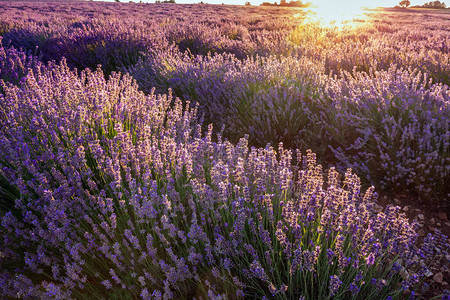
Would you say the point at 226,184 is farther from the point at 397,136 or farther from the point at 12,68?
the point at 12,68

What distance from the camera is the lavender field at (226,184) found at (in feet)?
4.97

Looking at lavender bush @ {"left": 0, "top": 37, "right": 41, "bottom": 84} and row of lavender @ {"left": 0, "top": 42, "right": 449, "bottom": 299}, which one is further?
lavender bush @ {"left": 0, "top": 37, "right": 41, "bottom": 84}

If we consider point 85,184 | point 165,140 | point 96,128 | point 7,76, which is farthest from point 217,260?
point 7,76

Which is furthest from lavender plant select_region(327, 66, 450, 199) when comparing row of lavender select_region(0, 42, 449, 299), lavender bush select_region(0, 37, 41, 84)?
lavender bush select_region(0, 37, 41, 84)

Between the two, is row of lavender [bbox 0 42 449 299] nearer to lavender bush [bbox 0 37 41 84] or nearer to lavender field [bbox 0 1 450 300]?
lavender field [bbox 0 1 450 300]

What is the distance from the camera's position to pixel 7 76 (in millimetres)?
4578

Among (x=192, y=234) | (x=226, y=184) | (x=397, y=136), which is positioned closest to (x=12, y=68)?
(x=226, y=184)

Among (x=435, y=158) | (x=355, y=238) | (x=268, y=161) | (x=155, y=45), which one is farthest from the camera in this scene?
(x=155, y=45)

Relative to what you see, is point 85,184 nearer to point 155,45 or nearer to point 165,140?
point 165,140

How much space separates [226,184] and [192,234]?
0.34 m

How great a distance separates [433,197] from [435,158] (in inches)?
15.9

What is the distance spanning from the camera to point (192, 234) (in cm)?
150

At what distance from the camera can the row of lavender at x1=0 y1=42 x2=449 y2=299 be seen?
146 centimetres

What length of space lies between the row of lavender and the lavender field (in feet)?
0.04
